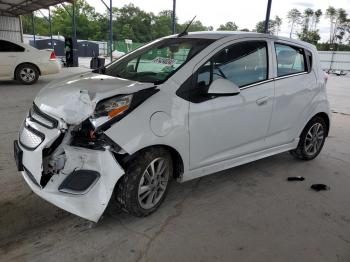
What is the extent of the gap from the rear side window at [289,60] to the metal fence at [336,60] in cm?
2903

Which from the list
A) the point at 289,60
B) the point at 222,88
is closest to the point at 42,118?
the point at 222,88

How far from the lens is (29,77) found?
10906 mm

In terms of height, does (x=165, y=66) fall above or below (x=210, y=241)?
above

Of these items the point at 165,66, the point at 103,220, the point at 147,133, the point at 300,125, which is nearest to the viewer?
the point at 147,133

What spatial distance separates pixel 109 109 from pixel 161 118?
45cm

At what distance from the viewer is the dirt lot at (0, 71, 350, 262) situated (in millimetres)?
2607

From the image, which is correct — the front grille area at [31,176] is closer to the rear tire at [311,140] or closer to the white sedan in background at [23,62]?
the rear tire at [311,140]

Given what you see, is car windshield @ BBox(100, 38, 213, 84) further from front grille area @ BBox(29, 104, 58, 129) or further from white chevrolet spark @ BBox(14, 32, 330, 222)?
front grille area @ BBox(29, 104, 58, 129)

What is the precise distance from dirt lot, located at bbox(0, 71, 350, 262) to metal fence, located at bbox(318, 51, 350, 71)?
29.6 m

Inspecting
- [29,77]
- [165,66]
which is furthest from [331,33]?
[165,66]

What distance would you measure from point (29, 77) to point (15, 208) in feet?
28.8

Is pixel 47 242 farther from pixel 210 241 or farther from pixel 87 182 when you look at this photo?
pixel 210 241

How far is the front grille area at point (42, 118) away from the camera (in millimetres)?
2711

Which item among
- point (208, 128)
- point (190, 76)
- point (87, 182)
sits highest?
point (190, 76)
